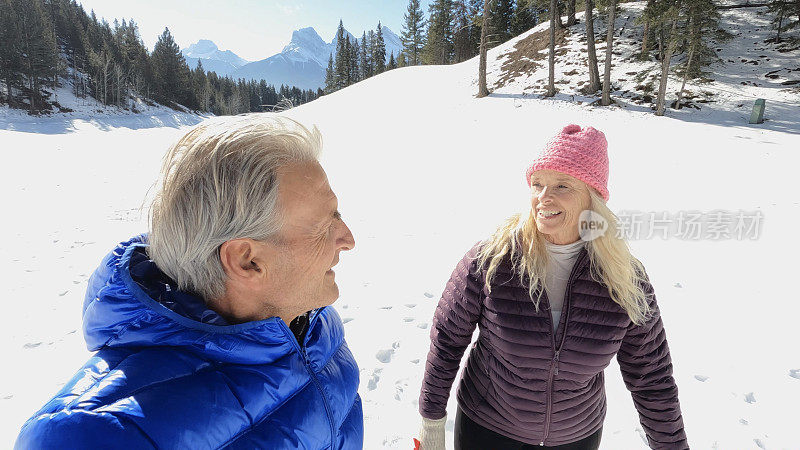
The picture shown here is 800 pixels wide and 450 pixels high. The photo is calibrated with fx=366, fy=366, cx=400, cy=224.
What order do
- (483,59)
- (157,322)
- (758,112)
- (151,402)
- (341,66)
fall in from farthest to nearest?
(341,66), (483,59), (758,112), (157,322), (151,402)

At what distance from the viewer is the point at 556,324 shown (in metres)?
1.85

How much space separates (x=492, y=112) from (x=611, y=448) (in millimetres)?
17770

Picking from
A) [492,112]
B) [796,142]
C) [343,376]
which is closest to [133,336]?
[343,376]

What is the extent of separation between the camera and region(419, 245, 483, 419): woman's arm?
1.96m

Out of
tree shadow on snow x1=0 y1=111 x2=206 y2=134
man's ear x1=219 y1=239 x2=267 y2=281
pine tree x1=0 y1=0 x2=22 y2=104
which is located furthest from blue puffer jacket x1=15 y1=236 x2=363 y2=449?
pine tree x1=0 y1=0 x2=22 y2=104

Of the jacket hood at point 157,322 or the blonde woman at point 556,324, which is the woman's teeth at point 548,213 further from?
the jacket hood at point 157,322

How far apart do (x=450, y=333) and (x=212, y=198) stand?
4.79 ft

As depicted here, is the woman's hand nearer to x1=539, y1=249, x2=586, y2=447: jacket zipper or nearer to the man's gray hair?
x1=539, y1=249, x2=586, y2=447: jacket zipper

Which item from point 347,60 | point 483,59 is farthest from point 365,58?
point 483,59

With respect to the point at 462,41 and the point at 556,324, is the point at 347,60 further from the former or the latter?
the point at 556,324

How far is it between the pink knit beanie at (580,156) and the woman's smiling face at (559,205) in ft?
0.23

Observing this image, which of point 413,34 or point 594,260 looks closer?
point 594,260

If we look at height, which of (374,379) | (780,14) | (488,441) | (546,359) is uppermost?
(780,14)

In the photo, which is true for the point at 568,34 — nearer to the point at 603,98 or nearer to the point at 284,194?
the point at 603,98
